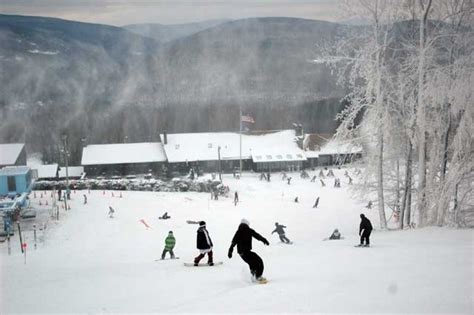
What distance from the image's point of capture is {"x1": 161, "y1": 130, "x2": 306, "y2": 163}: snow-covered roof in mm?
47219

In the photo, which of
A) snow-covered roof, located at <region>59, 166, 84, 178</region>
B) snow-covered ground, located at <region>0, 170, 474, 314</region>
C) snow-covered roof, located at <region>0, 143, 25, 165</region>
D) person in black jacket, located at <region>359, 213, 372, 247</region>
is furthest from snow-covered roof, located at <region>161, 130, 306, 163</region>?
person in black jacket, located at <region>359, 213, 372, 247</region>

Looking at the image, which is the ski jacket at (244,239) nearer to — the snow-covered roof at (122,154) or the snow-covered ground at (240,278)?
the snow-covered ground at (240,278)

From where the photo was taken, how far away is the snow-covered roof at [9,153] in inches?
1606

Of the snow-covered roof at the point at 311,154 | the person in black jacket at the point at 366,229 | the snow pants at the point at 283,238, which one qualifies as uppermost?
the snow-covered roof at the point at 311,154

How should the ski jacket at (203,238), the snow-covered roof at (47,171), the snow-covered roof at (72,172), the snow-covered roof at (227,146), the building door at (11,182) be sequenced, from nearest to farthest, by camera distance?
the ski jacket at (203,238) → the building door at (11,182) → the snow-covered roof at (47,171) → the snow-covered roof at (72,172) → the snow-covered roof at (227,146)

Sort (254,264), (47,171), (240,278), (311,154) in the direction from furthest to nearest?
1. (311,154)
2. (47,171)
3. (240,278)
4. (254,264)

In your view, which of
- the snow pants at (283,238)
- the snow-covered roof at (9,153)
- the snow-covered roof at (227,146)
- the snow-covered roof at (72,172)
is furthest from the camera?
the snow-covered roof at (227,146)

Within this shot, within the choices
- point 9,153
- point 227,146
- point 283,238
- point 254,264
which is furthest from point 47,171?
point 254,264

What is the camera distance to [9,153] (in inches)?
1666

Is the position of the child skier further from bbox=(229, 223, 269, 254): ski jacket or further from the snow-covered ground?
bbox=(229, 223, 269, 254): ski jacket

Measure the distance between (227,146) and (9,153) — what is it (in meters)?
19.4

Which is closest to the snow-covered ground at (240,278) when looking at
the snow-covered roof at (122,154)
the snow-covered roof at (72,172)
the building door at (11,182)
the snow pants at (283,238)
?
the snow pants at (283,238)

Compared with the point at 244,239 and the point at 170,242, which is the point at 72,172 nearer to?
the point at 170,242

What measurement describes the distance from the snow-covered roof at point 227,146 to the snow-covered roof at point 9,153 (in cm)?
1294
